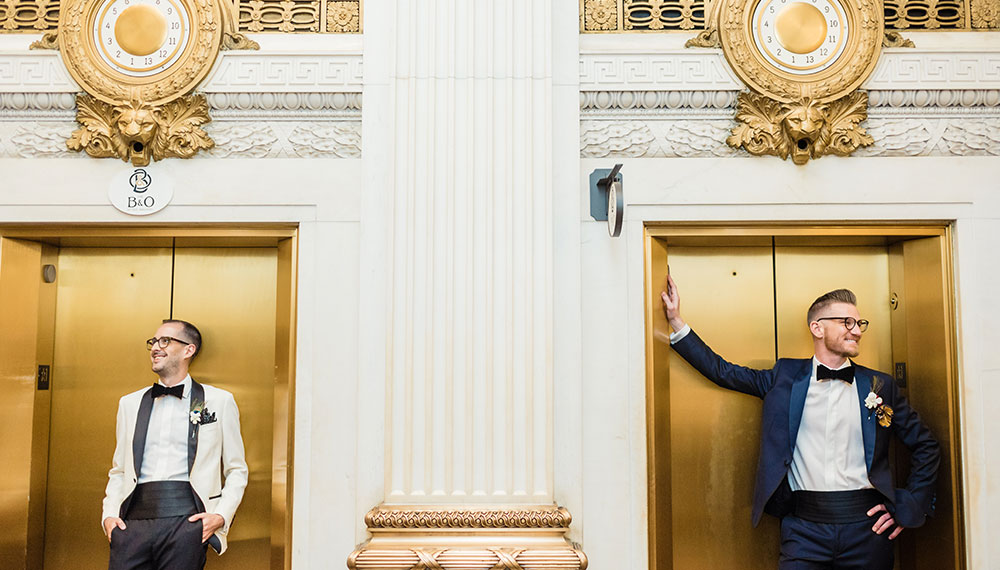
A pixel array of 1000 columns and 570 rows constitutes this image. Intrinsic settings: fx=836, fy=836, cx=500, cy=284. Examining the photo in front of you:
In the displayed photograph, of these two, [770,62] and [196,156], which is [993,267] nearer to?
[770,62]

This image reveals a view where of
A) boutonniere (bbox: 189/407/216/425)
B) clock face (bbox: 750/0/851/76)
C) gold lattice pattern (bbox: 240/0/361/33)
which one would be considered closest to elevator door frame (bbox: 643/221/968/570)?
clock face (bbox: 750/0/851/76)

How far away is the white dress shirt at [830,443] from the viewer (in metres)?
4.21

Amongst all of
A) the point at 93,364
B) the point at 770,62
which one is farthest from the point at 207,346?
the point at 770,62

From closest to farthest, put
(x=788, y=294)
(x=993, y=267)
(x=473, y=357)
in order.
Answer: (x=473, y=357), (x=993, y=267), (x=788, y=294)

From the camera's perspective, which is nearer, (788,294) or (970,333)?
(970,333)

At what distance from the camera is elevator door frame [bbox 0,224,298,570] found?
4312 mm

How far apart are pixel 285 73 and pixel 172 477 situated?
2.17m

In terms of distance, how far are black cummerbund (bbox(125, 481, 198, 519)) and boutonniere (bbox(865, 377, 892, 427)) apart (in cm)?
348

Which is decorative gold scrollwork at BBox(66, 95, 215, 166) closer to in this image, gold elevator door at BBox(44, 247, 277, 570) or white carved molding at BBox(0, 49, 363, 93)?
white carved molding at BBox(0, 49, 363, 93)

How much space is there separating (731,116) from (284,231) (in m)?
2.45

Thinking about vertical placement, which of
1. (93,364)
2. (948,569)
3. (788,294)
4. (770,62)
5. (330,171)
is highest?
(770,62)

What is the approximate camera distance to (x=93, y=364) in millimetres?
4625

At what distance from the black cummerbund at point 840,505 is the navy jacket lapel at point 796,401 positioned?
0.93ft

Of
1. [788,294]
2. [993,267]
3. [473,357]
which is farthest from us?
[788,294]
